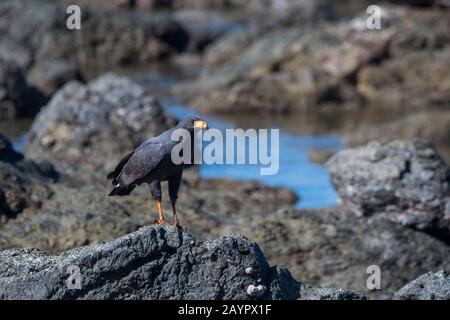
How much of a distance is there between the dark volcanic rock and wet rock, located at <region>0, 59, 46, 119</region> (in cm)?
1494

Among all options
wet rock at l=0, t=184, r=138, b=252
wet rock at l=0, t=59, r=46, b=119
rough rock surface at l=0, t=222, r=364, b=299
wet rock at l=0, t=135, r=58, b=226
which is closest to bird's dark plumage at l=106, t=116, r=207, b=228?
rough rock surface at l=0, t=222, r=364, b=299

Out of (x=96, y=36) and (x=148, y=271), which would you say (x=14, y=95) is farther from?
(x=148, y=271)

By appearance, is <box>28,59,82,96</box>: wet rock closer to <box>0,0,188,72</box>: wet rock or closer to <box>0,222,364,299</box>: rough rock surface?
<box>0,0,188,72</box>: wet rock

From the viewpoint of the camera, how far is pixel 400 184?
11.3 metres

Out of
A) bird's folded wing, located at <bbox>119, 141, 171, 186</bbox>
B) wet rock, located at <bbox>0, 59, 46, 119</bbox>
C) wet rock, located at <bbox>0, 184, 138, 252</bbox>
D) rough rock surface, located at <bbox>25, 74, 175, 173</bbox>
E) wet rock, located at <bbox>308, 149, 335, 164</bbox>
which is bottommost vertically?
Answer: wet rock, located at <bbox>308, 149, 335, 164</bbox>

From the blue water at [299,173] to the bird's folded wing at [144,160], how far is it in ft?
20.9

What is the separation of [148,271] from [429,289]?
2.13 m

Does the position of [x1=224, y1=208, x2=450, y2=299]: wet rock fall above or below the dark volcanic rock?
below

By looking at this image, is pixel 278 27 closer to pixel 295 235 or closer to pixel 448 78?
pixel 448 78

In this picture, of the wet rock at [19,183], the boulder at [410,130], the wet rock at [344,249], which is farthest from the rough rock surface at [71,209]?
the boulder at [410,130]

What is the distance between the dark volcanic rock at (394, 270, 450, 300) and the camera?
23.9ft

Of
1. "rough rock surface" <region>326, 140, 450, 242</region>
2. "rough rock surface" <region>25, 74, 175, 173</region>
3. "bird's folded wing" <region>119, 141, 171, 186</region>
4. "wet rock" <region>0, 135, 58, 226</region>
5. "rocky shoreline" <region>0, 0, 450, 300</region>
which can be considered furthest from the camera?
Result: "rough rock surface" <region>25, 74, 175, 173</region>

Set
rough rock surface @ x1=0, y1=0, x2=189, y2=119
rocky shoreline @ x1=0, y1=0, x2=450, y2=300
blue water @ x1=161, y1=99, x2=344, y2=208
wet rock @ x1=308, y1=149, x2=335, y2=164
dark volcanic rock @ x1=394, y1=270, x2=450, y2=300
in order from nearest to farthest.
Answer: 1. rocky shoreline @ x1=0, y1=0, x2=450, y2=300
2. dark volcanic rock @ x1=394, y1=270, x2=450, y2=300
3. blue water @ x1=161, y1=99, x2=344, y2=208
4. wet rock @ x1=308, y1=149, x2=335, y2=164
5. rough rock surface @ x1=0, y1=0, x2=189, y2=119

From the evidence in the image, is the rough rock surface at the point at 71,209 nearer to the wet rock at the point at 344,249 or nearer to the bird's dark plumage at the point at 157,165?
the wet rock at the point at 344,249
